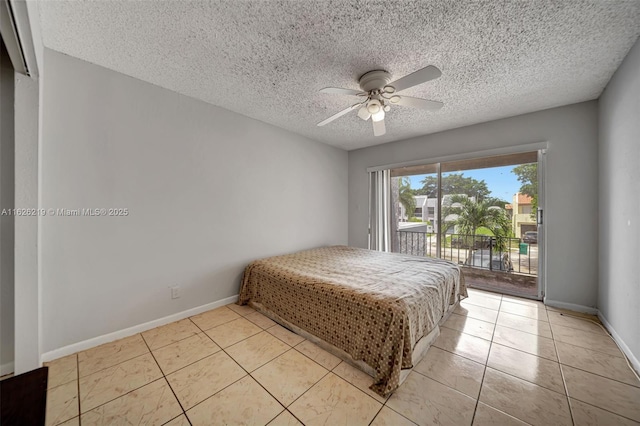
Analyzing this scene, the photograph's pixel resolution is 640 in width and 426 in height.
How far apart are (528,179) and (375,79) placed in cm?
300

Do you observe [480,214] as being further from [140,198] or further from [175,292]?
[140,198]

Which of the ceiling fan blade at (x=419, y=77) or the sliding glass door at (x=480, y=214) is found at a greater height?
the ceiling fan blade at (x=419, y=77)

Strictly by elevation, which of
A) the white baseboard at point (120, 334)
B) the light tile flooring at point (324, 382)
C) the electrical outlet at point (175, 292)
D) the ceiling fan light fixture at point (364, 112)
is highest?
Result: the ceiling fan light fixture at point (364, 112)

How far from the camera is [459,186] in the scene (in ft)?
12.7

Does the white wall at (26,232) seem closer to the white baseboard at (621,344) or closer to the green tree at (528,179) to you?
the white baseboard at (621,344)

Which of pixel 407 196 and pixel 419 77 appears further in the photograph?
pixel 407 196

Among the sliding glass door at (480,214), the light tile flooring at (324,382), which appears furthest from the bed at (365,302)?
the sliding glass door at (480,214)

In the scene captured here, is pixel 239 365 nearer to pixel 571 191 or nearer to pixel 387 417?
pixel 387 417

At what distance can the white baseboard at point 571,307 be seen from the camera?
8.11 ft

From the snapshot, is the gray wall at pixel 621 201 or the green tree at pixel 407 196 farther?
the green tree at pixel 407 196

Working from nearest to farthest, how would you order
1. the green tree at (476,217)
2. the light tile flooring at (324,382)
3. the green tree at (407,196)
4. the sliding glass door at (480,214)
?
the light tile flooring at (324,382) < the sliding glass door at (480,214) < the green tree at (476,217) < the green tree at (407,196)

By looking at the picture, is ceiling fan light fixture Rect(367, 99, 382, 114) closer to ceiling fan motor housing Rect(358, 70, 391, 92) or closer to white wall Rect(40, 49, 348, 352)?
ceiling fan motor housing Rect(358, 70, 391, 92)

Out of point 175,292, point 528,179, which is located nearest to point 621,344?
point 528,179

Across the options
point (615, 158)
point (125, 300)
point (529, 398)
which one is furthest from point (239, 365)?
point (615, 158)
